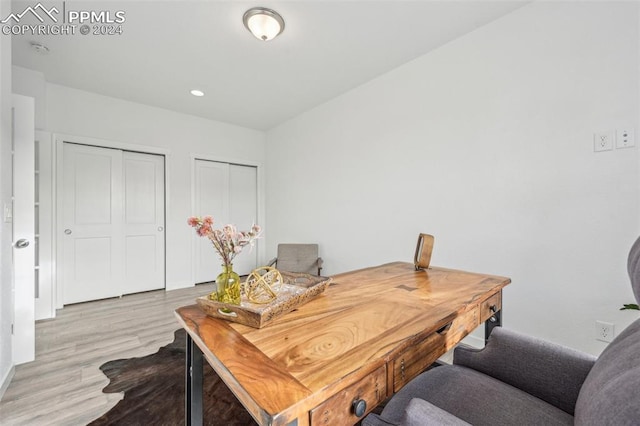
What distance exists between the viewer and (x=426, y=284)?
138 cm

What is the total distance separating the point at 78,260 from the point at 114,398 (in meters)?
2.51

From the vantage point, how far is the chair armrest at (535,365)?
0.90 m

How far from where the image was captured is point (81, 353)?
7.12ft

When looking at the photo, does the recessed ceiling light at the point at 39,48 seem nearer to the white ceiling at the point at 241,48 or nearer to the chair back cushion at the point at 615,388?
the white ceiling at the point at 241,48

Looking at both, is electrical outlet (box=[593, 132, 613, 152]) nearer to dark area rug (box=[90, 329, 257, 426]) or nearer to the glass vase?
the glass vase

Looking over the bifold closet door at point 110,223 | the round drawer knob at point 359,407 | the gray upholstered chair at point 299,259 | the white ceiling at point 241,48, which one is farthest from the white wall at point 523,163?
the bifold closet door at point 110,223

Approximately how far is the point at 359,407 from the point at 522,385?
754mm

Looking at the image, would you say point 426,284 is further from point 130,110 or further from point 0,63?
point 130,110

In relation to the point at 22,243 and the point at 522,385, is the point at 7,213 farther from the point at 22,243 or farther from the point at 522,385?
the point at 522,385

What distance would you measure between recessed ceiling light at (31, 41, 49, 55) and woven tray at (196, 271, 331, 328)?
3.09 meters

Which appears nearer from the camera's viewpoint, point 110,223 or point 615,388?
point 615,388

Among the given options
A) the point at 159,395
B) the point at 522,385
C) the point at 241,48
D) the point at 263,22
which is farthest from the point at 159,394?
the point at 241,48

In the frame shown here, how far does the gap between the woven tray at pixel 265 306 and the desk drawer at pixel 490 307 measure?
761 mm

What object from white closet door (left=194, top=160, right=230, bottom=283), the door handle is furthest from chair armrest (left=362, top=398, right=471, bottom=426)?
white closet door (left=194, top=160, right=230, bottom=283)
